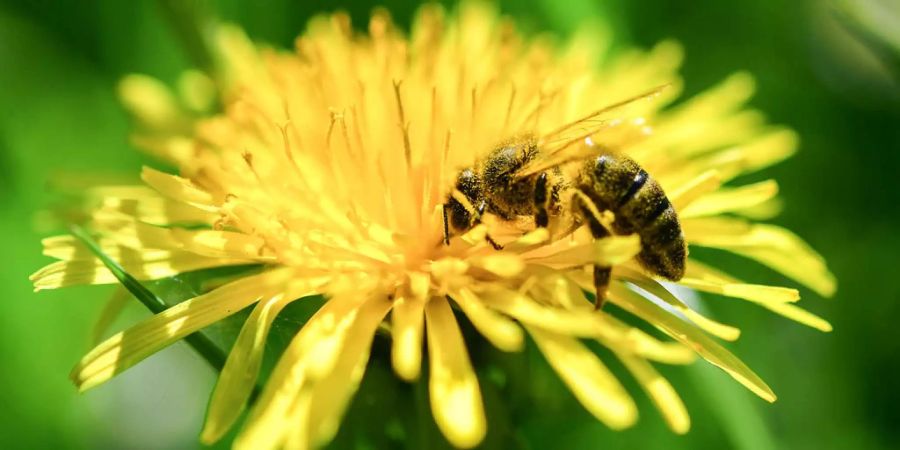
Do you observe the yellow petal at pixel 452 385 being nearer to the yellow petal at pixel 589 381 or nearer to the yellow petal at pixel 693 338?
the yellow petal at pixel 589 381

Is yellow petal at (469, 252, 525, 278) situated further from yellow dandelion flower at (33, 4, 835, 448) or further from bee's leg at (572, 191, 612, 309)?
bee's leg at (572, 191, 612, 309)

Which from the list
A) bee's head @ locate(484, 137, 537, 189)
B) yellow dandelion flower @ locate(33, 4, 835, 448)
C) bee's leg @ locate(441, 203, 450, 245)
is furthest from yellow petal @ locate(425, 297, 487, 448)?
bee's head @ locate(484, 137, 537, 189)

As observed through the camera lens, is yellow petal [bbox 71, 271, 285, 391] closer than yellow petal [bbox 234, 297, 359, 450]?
No

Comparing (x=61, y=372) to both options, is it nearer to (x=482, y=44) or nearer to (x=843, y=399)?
(x=482, y=44)

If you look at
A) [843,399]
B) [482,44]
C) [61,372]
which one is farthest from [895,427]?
[61,372]

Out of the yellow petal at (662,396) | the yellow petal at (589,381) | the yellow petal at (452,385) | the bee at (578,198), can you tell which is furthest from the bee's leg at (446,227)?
the yellow petal at (662,396)

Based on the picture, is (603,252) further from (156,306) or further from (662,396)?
(156,306)
